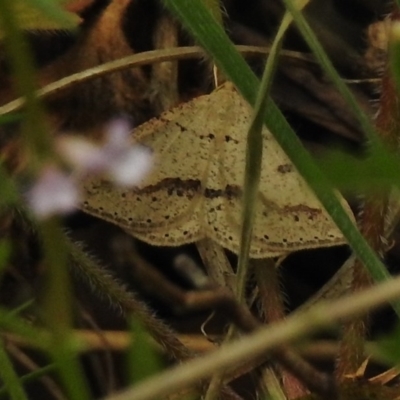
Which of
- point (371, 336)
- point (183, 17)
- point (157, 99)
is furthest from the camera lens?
point (157, 99)

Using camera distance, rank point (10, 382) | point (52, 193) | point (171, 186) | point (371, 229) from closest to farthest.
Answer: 1. point (52, 193)
2. point (10, 382)
3. point (371, 229)
4. point (171, 186)

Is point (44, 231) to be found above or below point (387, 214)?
above

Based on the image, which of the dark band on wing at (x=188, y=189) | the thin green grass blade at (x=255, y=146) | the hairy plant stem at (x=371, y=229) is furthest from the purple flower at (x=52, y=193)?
the dark band on wing at (x=188, y=189)

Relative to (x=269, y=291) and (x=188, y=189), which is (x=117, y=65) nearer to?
(x=188, y=189)

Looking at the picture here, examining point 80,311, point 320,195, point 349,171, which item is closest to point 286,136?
point 320,195

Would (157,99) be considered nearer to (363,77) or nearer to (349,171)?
(363,77)

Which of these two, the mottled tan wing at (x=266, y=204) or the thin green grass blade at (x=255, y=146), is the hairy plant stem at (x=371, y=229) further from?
the thin green grass blade at (x=255, y=146)

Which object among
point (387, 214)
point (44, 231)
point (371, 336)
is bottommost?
point (371, 336)

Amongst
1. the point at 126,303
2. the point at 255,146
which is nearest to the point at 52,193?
the point at 255,146
